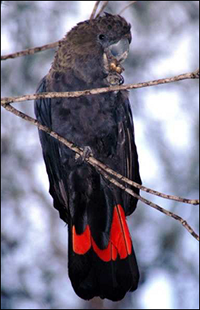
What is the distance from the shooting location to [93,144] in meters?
3.71

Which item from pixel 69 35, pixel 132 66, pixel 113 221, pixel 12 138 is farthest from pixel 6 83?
pixel 113 221

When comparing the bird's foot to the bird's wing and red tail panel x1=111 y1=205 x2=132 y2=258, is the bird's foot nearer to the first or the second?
the bird's wing

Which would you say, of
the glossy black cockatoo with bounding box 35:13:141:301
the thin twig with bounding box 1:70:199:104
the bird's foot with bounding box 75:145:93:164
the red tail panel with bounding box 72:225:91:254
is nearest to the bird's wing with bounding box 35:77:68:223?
the glossy black cockatoo with bounding box 35:13:141:301

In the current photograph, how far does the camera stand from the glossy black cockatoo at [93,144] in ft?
11.6

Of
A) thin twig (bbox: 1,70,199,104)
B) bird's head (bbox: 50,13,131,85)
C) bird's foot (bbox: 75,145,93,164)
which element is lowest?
thin twig (bbox: 1,70,199,104)

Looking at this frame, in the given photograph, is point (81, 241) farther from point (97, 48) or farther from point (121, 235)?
point (97, 48)

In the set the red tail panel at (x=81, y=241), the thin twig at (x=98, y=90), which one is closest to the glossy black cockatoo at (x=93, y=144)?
the red tail panel at (x=81, y=241)

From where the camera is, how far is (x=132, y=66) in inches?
254

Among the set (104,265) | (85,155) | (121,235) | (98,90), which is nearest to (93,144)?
(85,155)

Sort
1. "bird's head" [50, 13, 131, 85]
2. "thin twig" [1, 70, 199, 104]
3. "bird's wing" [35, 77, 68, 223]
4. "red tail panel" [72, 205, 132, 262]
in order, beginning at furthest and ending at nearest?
"bird's wing" [35, 77, 68, 223], "bird's head" [50, 13, 131, 85], "red tail panel" [72, 205, 132, 262], "thin twig" [1, 70, 199, 104]

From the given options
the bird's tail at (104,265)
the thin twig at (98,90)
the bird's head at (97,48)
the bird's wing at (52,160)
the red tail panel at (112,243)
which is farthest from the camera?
the bird's wing at (52,160)

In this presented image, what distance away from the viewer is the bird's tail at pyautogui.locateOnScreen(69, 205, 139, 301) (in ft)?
11.2

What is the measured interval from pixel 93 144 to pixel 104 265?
680mm

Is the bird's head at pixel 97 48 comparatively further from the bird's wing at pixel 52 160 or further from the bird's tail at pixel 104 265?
the bird's tail at pixel 104 265
